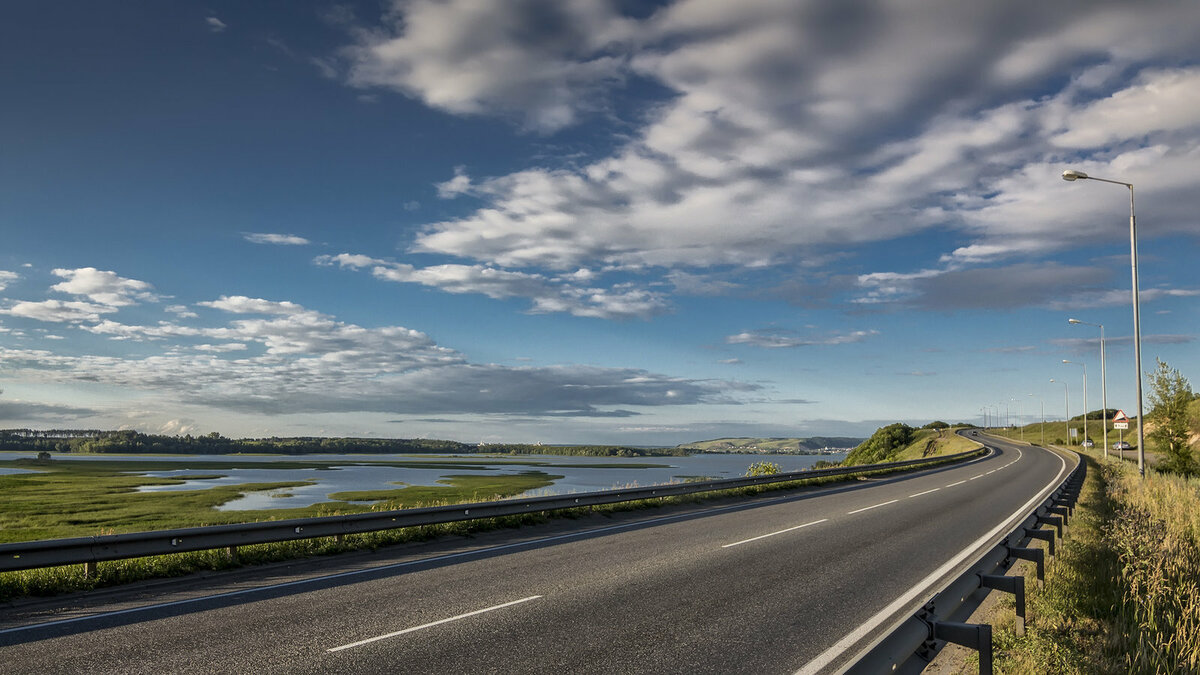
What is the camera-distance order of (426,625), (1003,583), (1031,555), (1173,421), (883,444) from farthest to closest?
1. (883,444)
2. (1173,421)
3. (1031,555)
4. (426,625)
5. (1003,583)

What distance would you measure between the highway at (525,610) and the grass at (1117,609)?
1400mm

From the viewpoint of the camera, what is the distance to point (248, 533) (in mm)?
10867

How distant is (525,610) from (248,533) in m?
5.69

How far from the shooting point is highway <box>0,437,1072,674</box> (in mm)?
6055

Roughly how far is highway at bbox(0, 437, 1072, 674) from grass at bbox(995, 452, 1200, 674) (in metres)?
1.40

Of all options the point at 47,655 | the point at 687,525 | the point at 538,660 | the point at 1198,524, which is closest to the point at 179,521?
the point at 687,525

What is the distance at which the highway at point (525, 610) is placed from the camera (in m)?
6.05

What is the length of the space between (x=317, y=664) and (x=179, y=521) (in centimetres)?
3924

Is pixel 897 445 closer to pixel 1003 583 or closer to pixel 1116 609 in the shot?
pixel 1116 609

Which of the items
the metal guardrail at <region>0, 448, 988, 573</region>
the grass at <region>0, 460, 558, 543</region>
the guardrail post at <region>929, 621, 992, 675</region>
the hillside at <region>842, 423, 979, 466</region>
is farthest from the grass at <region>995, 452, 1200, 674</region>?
the hillside at <region>842, 423, 979, 466</region>

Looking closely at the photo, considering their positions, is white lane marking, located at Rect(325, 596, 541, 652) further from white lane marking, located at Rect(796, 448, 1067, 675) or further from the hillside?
the hillside

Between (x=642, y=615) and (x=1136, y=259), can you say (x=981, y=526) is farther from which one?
(x=1136, y=259)

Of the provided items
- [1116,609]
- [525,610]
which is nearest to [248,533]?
[525,610]

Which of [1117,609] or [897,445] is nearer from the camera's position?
[1117,609]
